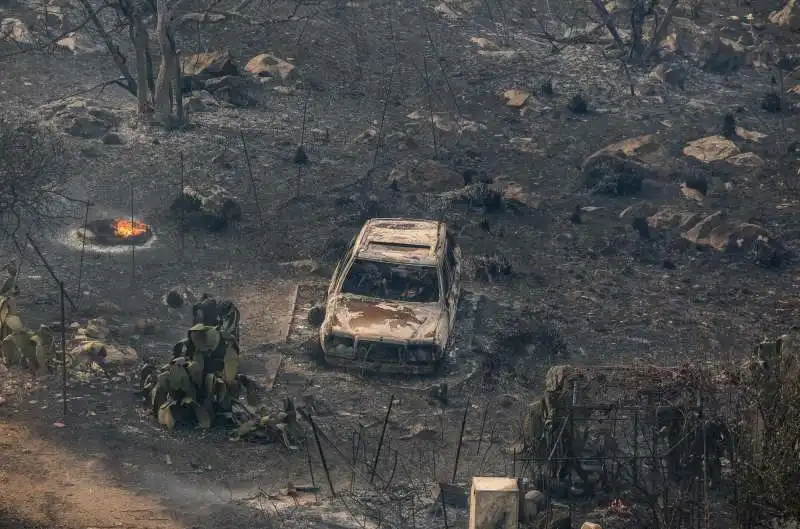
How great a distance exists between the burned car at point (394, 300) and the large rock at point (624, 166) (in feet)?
19.7

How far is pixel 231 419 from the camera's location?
1274cm

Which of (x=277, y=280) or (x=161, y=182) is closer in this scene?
(x=277, y=280)

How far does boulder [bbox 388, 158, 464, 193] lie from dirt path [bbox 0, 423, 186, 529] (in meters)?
10.6

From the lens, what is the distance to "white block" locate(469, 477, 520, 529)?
9938mm

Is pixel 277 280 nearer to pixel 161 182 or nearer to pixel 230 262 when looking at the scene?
pixel 230 262

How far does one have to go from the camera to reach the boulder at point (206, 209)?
19.3m

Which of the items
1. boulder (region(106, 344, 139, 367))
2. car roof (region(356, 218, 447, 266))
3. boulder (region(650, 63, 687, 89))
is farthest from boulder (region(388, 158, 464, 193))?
boulder (region(106, 344, 139, 367))

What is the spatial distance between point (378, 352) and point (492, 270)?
4.45 metres

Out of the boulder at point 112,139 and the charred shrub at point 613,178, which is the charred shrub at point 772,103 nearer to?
the charred shrub at point 613,178

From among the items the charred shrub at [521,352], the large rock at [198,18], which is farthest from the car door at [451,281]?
the large rock at [198,18]

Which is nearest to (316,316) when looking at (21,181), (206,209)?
(206,209)

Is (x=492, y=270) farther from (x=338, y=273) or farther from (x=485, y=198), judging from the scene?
(x=338, y=273)

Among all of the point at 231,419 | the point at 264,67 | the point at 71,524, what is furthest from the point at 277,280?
the point at 264,67

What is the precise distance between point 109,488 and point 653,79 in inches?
759
